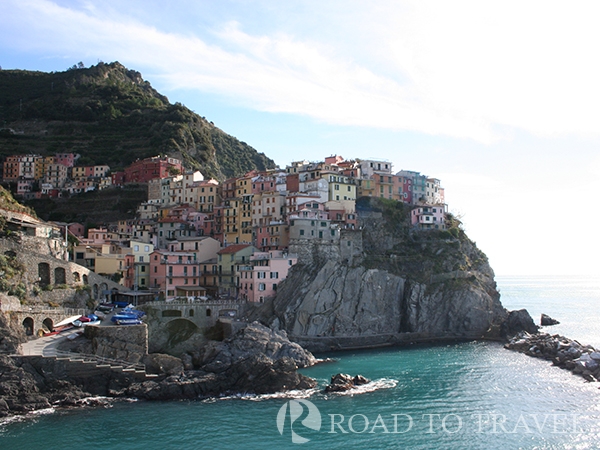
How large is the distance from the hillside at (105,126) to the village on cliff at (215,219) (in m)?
9.69

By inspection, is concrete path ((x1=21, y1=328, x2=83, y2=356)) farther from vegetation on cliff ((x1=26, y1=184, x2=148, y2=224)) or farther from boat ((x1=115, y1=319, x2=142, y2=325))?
vegetation on cliff ((x1=26, y1=184, x2=148, y2=224))

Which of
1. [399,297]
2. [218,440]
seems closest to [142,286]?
[399,297]

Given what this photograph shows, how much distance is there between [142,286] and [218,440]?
117ft

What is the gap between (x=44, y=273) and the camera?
2254 inches

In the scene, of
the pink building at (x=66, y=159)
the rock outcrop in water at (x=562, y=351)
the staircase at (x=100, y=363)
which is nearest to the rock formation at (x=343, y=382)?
the staircase at (x=100, y=363)

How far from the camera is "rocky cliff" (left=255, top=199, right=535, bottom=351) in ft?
215

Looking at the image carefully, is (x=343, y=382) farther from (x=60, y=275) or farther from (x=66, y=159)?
(x=66, y=159)

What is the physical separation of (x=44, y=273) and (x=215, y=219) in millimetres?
28166

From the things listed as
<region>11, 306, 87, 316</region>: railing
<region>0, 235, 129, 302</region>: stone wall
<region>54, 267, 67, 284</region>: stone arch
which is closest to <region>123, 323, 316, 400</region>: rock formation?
<region>11, 306, 87, 316</region>: railing

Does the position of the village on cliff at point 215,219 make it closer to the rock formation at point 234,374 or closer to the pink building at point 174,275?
the pink building at point 174,275

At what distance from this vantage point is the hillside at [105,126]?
115 meters

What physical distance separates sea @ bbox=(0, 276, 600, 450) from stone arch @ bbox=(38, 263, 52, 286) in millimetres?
19414

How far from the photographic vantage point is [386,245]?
257 feet

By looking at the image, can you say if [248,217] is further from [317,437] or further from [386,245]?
[317,437]
